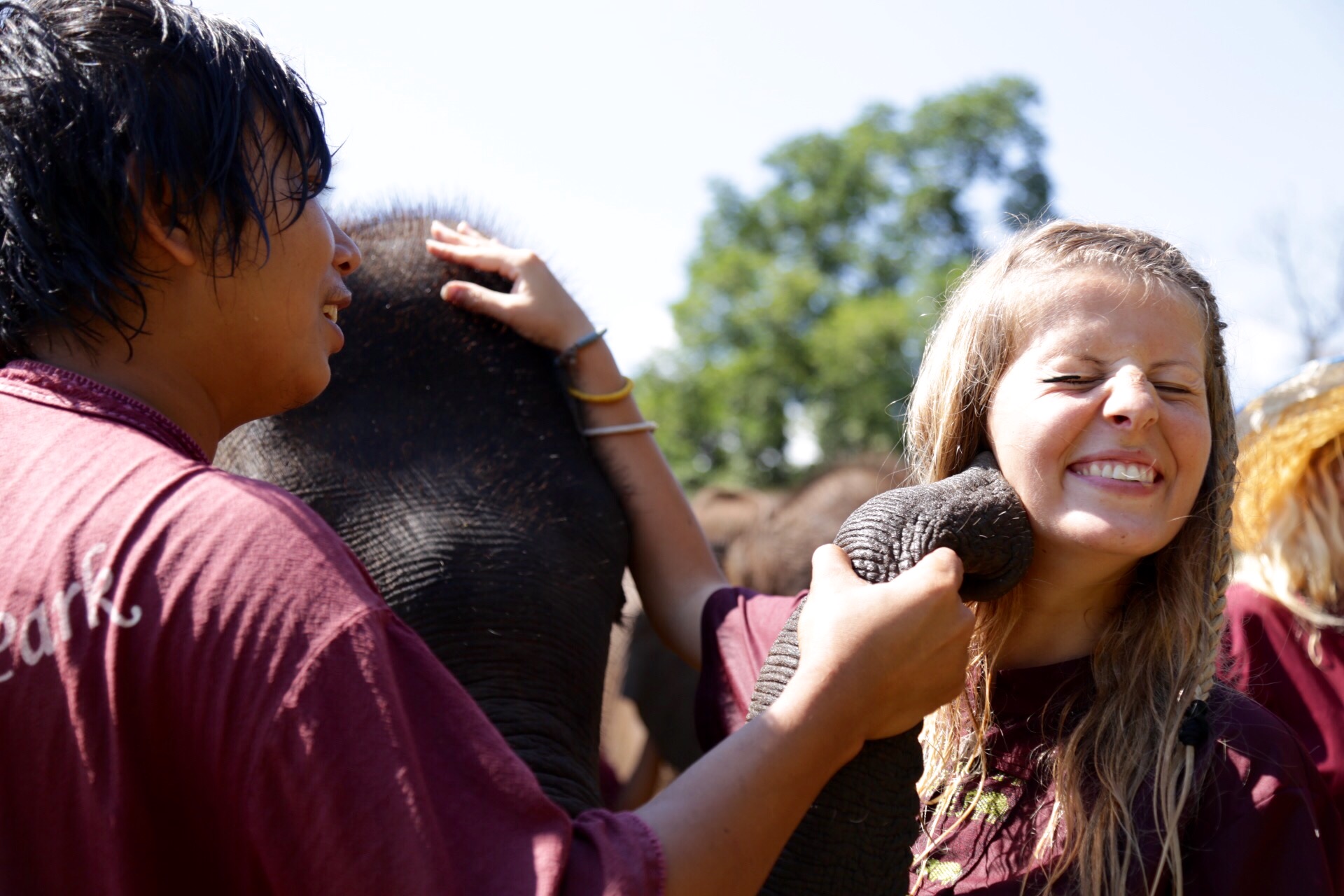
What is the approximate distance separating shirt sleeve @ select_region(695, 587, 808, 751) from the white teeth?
508mm

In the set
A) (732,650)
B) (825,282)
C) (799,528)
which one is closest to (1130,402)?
(732,650)

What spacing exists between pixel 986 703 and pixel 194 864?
1070 mm

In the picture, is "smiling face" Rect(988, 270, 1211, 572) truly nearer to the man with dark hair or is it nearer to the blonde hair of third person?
the man with dark hair

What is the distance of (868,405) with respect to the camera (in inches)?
880

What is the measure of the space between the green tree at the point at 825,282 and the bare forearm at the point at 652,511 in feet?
61.3

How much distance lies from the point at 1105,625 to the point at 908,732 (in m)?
0.49

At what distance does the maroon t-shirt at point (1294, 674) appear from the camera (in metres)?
2.35

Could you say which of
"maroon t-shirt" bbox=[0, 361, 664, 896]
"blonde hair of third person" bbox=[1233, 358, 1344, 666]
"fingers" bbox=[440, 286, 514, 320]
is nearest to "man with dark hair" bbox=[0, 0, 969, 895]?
"maroon t-shirt" bbox=[0, 361, 664, 896]

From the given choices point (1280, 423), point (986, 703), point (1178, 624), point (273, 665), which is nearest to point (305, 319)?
point (273, 665)

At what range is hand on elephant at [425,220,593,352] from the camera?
2.06 m

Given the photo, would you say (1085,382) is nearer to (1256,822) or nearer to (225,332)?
(1256,822)

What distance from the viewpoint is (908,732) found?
1.37 metres

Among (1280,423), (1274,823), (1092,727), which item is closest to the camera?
(1274,823)

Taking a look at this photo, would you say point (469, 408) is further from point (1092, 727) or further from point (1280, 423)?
point (1280, 423)
